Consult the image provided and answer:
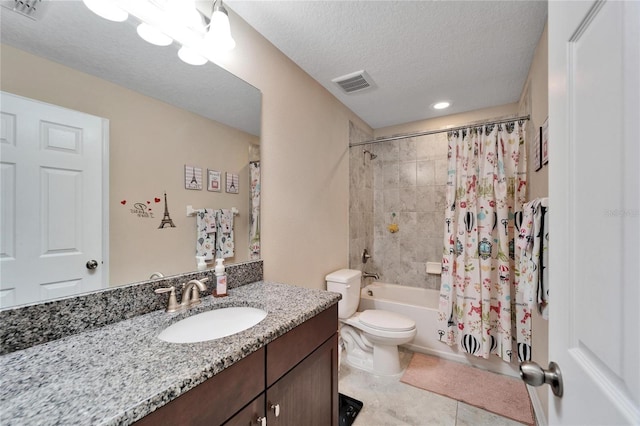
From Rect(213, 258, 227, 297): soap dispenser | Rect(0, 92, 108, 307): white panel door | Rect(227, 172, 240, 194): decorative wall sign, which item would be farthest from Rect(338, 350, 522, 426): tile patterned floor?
Rect(0, 92, 108, 307): white panel door

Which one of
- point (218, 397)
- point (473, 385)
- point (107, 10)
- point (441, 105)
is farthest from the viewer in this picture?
point (441, 105)

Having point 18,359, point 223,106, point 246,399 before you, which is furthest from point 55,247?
point 223,106

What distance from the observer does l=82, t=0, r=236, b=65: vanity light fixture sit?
0.95 metres

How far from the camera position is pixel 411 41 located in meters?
1.58

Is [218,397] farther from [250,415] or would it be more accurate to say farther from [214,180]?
[214,180]

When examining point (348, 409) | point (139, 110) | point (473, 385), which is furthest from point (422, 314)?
point (139, 110)

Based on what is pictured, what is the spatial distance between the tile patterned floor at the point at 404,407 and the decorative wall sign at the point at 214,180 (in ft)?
5.34

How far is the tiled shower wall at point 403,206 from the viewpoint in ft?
9.07

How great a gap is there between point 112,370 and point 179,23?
131 centimetres

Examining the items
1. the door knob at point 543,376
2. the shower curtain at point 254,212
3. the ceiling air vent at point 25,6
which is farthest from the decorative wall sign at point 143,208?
the door knob at point 543,376
